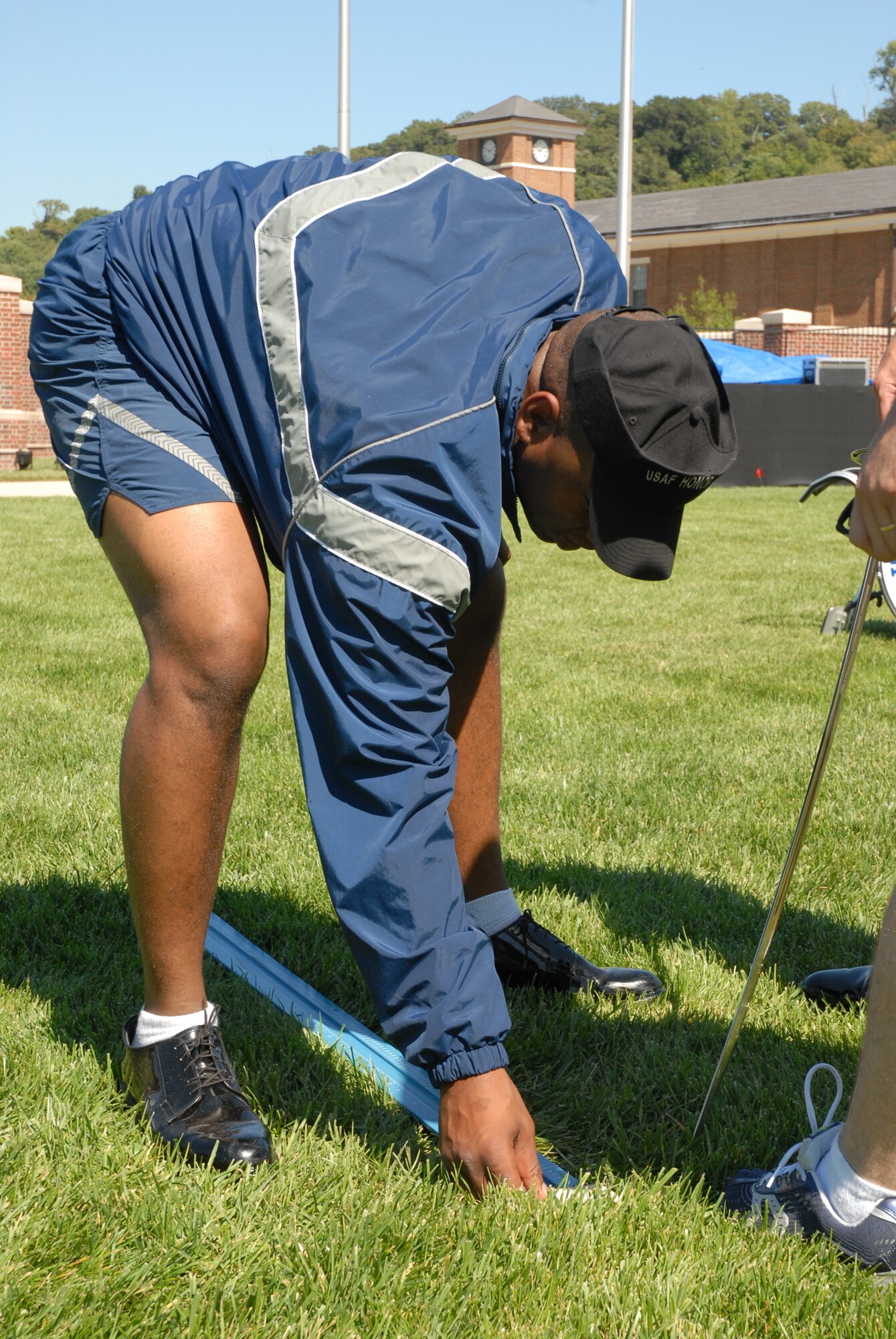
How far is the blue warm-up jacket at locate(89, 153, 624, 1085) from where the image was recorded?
68.9 inches

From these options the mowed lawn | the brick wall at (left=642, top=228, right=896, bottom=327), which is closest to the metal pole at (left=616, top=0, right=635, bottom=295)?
the mowed lawn

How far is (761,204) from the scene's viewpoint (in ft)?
149

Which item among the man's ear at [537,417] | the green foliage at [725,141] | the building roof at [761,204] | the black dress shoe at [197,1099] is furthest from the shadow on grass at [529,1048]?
the green foliage at [725,141]

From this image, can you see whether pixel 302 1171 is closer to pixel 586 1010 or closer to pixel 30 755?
pixel 586 1010

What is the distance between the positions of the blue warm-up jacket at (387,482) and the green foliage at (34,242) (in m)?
57.0

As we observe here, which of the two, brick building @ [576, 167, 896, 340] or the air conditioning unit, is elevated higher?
brick building @ [576, 167, 896, 340]

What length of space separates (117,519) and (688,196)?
2042 inches

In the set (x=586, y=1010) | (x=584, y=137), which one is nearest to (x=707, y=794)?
(x=586, y=1010)

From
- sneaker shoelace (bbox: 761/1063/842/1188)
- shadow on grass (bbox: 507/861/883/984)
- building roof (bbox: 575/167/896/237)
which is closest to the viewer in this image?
sneaker shoelace (bbox: 761/1063/842/1188)

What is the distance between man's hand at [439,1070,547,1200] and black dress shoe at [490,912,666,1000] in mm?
886

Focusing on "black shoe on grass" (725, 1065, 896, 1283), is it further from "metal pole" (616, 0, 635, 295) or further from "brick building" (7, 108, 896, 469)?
"brick building" (7, 108, 896, 469)

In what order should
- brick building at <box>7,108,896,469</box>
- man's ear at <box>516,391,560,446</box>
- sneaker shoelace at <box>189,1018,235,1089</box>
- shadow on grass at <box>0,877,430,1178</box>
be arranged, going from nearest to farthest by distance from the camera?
man's ear at <box>516,391,560,446</box> < sneaker shoelace at <box>189,1018,235,1089</box> < shadow on grass at <box>0,877,430,1178</box> < brick building at <box>7,108,896,469</box>

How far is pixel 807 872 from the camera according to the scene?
3510 millimetres

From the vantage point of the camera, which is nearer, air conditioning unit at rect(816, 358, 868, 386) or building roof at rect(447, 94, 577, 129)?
air conditioning unit at rect(816, 358, 868, 386)
